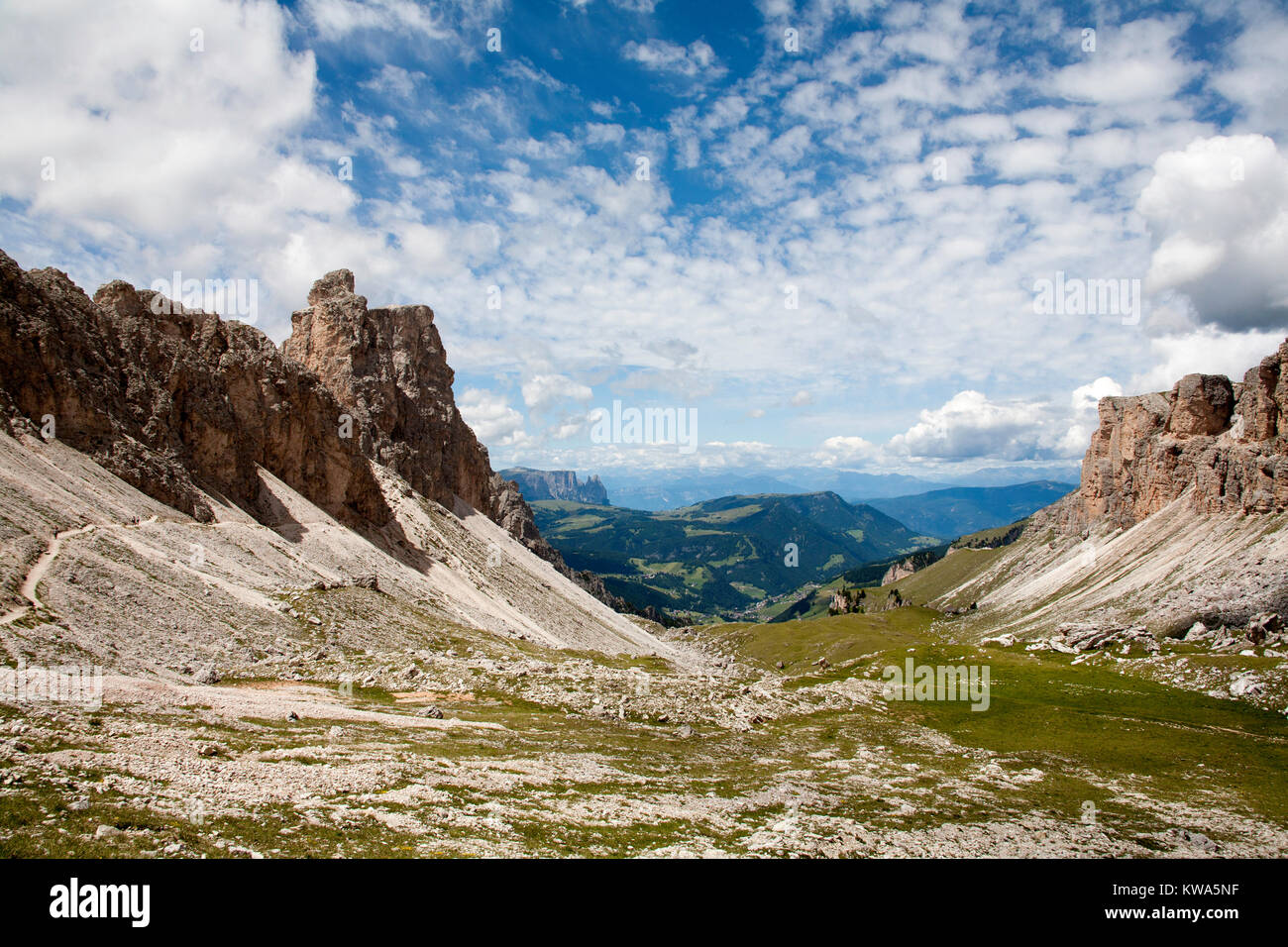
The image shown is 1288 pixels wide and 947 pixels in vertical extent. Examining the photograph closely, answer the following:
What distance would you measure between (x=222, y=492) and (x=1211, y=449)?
214242 millimetres

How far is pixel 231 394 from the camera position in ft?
349

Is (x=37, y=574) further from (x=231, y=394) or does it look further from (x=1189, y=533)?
(x=1189, y=533)

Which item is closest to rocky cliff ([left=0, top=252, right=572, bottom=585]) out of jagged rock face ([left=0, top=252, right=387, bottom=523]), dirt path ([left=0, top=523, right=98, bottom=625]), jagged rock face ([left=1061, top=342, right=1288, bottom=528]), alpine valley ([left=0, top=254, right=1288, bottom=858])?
jagged rock face ([left=0, top=252, right=387, bottom=523])

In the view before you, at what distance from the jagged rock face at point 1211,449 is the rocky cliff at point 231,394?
18621 cm

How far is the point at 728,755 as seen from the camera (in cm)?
4822

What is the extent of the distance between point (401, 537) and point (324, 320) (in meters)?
67.1

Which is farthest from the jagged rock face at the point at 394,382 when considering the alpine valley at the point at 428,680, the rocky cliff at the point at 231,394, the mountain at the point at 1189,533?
the mountain at the point at 1189,533

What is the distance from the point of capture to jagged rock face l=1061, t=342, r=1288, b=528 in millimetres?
136250

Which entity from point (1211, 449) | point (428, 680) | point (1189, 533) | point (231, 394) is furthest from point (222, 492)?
point (1211, 449)
